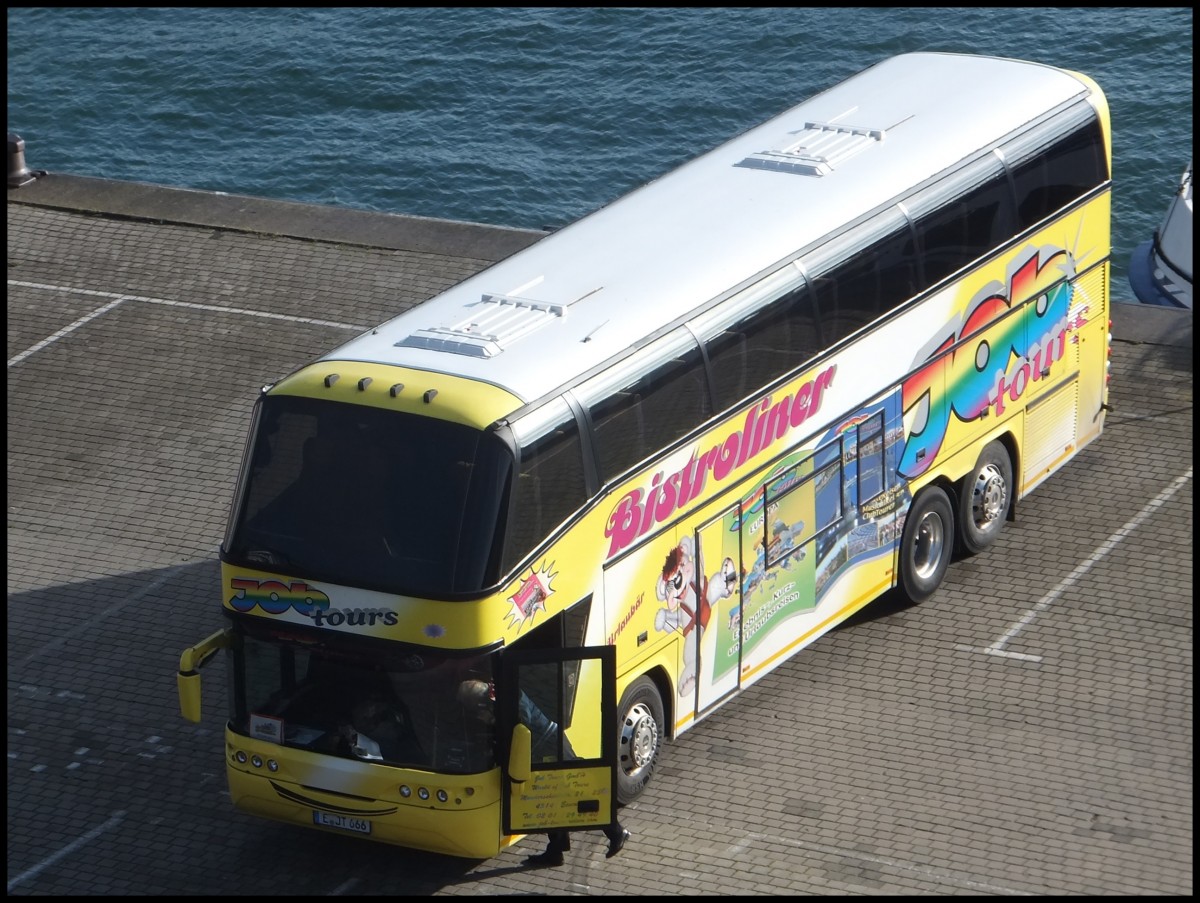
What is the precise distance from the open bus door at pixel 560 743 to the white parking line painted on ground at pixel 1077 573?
4.73 metres

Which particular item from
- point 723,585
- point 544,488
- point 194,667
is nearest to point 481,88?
point 723,585

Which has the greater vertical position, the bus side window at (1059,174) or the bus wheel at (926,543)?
the bus side window at (1059,174)

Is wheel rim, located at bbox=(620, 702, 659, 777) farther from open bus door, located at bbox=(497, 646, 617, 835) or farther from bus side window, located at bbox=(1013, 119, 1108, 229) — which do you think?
bus side window, located at bbox=(1013, 119, 1108, 229)

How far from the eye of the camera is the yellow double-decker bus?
14.6 m

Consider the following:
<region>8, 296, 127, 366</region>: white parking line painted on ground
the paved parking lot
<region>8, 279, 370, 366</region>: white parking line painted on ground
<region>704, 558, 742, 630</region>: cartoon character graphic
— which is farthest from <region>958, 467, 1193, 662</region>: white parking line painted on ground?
<region>8, 296, 127, 366</region>: white parking line painted on ground

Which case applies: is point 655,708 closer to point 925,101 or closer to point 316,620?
point 316,620

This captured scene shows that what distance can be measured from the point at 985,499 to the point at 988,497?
49mm

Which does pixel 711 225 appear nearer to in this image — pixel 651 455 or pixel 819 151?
pixel 819 151

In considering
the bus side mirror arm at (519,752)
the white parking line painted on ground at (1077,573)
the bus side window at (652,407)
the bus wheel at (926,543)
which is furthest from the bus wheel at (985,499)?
the bus side mirror arm at (519,752)

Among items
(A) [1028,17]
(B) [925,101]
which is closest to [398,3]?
(A) [1028,17]

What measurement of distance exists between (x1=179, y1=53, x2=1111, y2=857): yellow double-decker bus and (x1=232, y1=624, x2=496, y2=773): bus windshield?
0.02 metres

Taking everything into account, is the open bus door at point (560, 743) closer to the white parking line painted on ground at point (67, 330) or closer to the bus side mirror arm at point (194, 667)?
the bus side mirror arm at point (194, 667)

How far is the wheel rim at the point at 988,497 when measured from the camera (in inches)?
787

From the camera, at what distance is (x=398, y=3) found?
46.8 m
